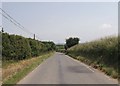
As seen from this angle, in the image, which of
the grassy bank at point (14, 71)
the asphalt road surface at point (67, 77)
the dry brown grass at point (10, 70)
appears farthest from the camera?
the dry brown grass at point (10, 70)

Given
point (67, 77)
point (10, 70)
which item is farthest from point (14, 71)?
point (67, 77)

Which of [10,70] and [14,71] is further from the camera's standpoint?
[10,70]

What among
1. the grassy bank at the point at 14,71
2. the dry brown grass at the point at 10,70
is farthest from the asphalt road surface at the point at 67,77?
the dry brown grass at the point at 10,70

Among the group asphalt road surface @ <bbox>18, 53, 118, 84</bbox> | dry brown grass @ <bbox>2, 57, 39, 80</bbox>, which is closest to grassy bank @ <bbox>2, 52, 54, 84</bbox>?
dry brown grass @ <bbox>2, 57, 39, 80</bbox>

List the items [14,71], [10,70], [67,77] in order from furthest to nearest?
[10,70]
[14,71]
[67,77]

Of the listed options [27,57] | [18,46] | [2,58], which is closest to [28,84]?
[2,58]

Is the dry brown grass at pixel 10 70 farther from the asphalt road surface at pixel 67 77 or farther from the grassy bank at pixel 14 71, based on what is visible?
the asphalt road surface at pixel 67 77

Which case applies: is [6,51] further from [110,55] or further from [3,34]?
[110,55]

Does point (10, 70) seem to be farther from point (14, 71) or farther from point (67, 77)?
point (67, 77)

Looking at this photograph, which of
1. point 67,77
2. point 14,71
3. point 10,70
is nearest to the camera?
point 67,77

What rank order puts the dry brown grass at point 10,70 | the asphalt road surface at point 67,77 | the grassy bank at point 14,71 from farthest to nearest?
1. the dry brown grass at point 10,70
2. the asphalt road surface at point 67,77
3. the grassy bank at point 14,71

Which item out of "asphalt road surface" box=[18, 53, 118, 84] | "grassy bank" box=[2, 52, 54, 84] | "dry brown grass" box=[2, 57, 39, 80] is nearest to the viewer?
"grassy bank" box=[2, 52, 54, 84]

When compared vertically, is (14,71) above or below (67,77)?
above

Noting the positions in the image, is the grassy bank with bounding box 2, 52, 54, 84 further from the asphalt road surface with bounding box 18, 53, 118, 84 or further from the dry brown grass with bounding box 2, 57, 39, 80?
the asphalt road surface with bounding box 18, 53, 118, 84
